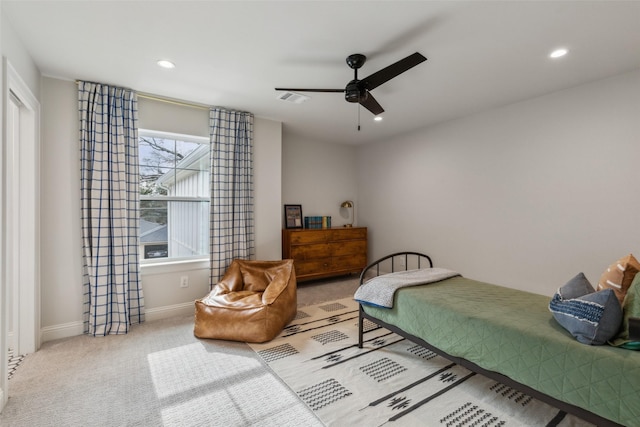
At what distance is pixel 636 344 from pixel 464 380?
104 centimetres

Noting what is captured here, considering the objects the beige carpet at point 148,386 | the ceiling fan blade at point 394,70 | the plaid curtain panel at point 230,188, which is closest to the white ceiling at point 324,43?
the ceiling fan blade at point 394,70

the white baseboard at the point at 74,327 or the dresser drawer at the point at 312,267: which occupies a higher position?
the dresser drawer at the point at 312,267

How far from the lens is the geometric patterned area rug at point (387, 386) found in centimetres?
170

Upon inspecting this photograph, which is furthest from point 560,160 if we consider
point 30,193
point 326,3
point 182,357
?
point 30,193

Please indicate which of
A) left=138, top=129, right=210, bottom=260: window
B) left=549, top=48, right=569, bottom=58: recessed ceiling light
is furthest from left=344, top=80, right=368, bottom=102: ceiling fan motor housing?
left=138, top=129, right=210, bottom=260: window

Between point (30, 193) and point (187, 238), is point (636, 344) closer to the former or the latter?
point (187, 238)

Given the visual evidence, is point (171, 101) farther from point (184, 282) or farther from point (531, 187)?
point (531, 187)

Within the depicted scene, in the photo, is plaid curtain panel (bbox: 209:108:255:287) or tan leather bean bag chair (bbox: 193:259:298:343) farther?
plaid curtain panel (bbox: 209:108:255:287)

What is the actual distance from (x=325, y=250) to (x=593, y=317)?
3550 mm

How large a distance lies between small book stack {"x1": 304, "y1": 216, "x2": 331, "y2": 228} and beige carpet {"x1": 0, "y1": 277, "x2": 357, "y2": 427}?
2647 millimetres

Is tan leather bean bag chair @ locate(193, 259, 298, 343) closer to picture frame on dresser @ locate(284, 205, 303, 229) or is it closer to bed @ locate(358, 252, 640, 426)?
bed @ locate(358, 252, 640, 426)

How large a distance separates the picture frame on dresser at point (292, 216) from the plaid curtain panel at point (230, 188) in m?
1.00

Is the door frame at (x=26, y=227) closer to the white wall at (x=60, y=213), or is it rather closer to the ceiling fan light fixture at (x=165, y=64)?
the white wall at (x=60, y=213)

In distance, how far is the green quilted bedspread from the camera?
1.27 metres
